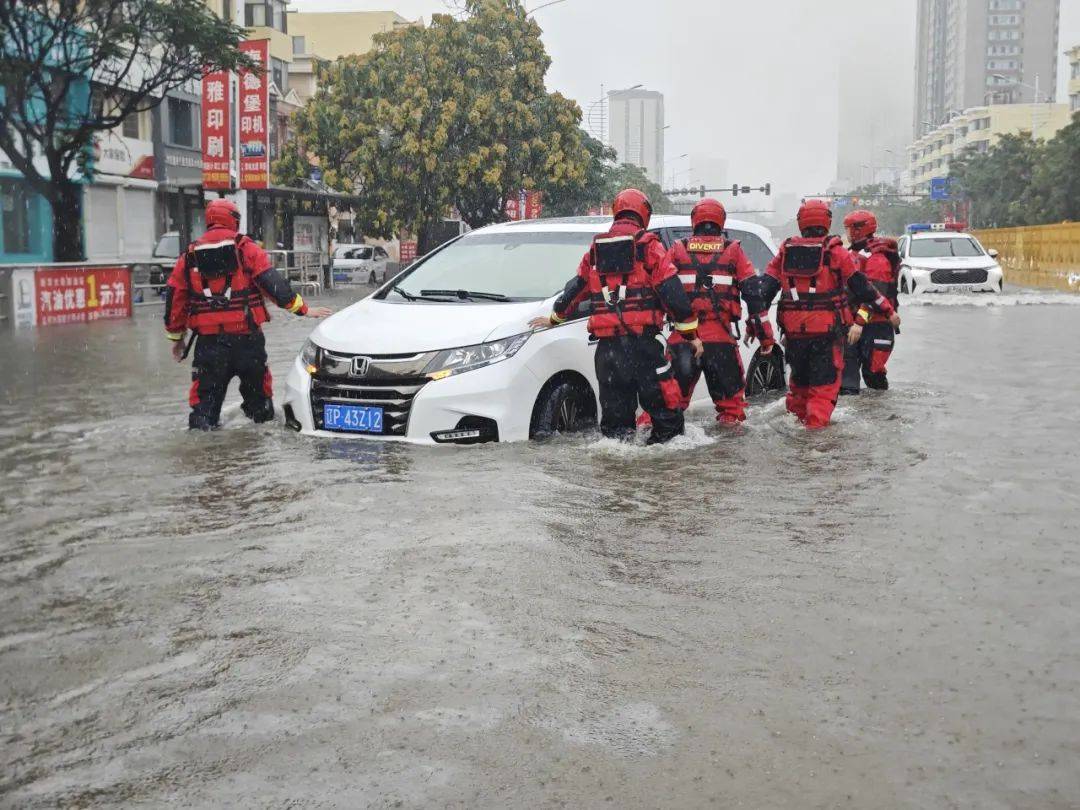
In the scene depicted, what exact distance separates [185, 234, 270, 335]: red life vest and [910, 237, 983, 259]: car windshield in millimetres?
21504

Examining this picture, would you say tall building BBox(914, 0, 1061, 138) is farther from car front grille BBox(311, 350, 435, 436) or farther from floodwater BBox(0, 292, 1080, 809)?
floodwater BBox(0, 292, 1080, 809)

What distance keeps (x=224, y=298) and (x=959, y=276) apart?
837 inches

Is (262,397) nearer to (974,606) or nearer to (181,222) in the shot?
(974,606)

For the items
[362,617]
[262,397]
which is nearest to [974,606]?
[362,617]

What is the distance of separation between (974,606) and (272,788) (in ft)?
8.90

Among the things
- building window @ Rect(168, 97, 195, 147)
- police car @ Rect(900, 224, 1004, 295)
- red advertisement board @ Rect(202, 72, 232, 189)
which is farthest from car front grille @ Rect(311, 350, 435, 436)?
building window @ Rect(168, 97, 195, 147)

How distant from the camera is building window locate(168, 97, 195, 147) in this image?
41875mm

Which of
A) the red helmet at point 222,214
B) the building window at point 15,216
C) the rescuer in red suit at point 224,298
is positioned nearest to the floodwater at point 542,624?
the rescuer in red suit at point 224,298

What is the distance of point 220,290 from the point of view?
8609 millimetres

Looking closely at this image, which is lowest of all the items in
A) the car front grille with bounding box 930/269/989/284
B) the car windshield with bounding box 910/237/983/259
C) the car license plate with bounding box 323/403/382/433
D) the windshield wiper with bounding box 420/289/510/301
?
the car license plate with bounding box 323/403/382/433

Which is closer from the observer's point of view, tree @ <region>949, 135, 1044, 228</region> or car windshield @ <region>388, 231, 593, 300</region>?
car windshield @ <region>388, 231, 593, 300</region>

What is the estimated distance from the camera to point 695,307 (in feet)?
29.0

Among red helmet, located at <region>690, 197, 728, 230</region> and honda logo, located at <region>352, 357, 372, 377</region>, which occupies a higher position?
red helmet, located at <region>690, 197, 728, 230</region>

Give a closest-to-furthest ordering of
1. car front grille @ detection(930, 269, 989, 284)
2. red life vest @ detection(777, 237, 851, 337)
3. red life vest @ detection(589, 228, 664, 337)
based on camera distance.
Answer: red life vest @ detection(589, 228, 664, 337) < red life vest @ detection(777, 237, 851, 337) < car front grille @ detection(930, 269, 989, 284)
